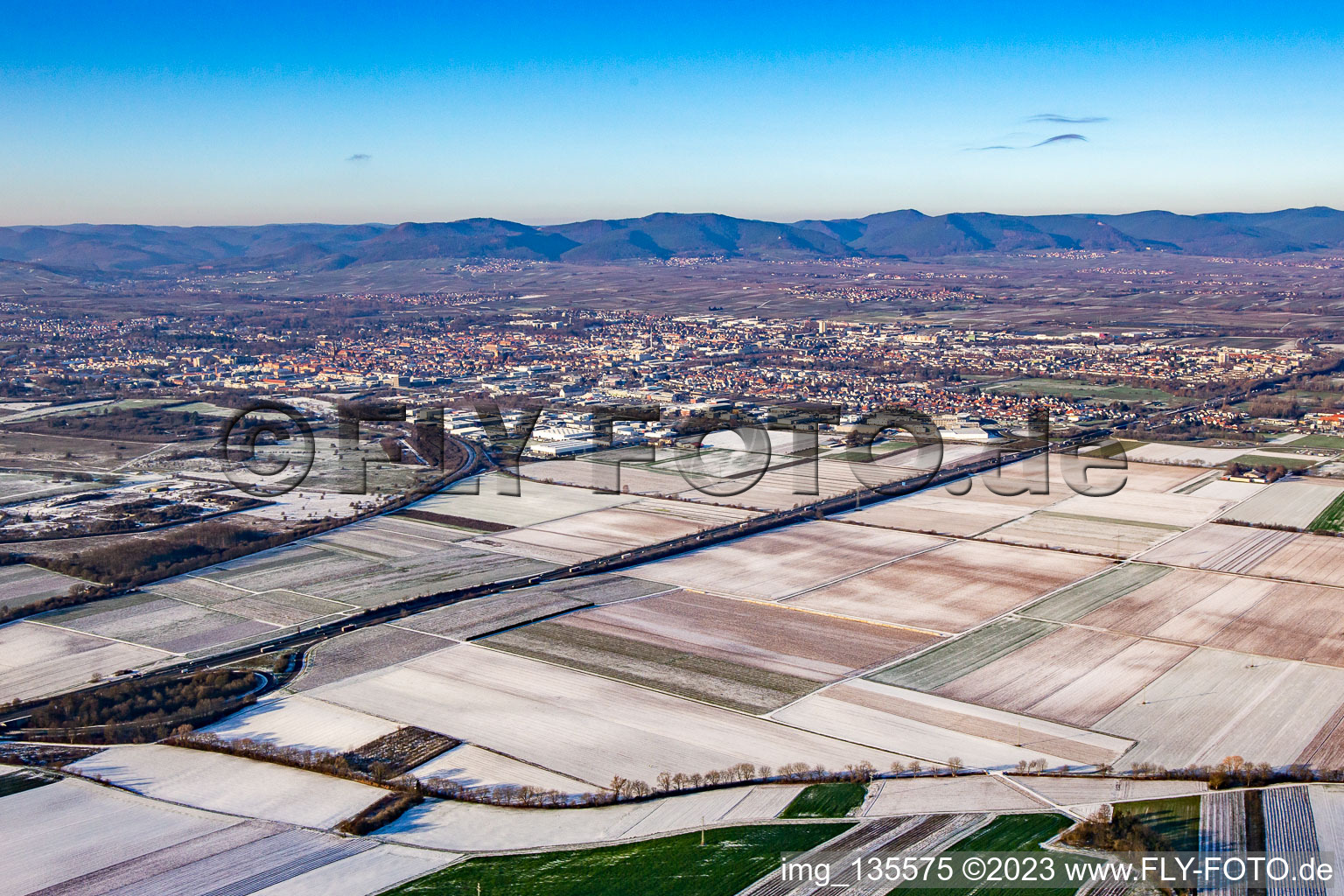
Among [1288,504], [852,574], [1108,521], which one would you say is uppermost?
[1288,504]

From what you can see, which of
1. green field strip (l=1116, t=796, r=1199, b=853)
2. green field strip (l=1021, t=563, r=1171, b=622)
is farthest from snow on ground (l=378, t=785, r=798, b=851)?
green field strip (l=1021, t=563, r=1171, b=622)

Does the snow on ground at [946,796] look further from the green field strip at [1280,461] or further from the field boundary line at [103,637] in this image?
the green field strip at [1280,461]

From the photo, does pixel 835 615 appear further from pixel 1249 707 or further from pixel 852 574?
pixel 1249 707

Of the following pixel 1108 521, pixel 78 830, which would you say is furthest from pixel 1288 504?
pixel 78 830

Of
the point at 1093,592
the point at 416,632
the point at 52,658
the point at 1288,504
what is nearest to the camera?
the point at 52,658

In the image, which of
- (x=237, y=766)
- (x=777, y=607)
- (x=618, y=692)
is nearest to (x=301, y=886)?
(x=237, y=766)

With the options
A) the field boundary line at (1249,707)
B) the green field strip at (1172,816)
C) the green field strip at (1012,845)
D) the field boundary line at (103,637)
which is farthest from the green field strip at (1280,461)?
the field boundary line at (103,637)

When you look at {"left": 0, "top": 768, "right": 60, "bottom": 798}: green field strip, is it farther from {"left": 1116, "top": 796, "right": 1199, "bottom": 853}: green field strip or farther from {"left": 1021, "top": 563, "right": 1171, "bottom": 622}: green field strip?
{"left": 1021, "top": 563, "right": 1171, "bottom": 622}: green field strip
